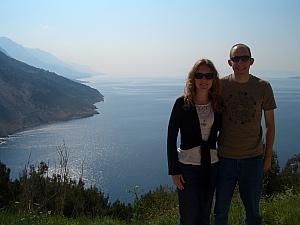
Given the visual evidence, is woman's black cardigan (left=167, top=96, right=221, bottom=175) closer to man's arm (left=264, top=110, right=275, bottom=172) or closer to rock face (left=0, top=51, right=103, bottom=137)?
man's arm (left=264, top=110, right=275, bottom=172)

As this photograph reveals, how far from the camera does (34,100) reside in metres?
86.8

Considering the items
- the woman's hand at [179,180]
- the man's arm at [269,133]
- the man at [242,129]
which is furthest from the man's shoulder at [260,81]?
the woman's hand at [179,180]

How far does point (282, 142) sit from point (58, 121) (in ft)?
154

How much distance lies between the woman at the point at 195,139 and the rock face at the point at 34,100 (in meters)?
65.2

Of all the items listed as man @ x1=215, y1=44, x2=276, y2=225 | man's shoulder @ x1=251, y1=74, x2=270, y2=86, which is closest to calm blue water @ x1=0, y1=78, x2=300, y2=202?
man @ x1=215, y1=44, x2=276, y2=225

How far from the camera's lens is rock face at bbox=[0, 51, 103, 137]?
74.8 m

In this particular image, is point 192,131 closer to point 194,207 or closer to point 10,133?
point 194,207

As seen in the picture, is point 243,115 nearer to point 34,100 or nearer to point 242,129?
point 242,129

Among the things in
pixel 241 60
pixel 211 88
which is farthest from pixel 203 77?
pixel 241 60

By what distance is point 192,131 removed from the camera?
275 centimetres

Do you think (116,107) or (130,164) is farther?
(116,107)

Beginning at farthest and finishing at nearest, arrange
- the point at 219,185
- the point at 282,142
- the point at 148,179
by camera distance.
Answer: the point at 282,142 → the point at 148,179 → the point at 219,185

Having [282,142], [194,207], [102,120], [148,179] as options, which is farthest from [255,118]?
[102,120]

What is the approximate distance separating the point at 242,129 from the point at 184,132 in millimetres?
469
